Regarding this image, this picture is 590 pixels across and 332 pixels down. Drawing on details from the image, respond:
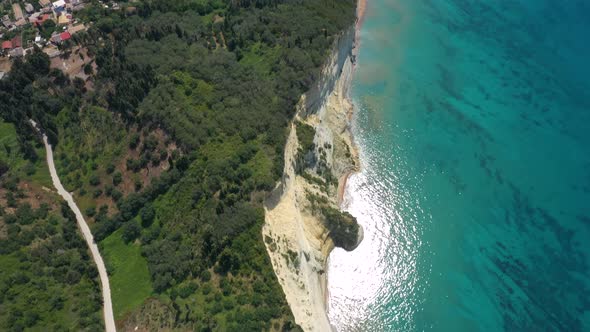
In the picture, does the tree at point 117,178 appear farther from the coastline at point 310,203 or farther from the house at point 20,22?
the house at point 20,22

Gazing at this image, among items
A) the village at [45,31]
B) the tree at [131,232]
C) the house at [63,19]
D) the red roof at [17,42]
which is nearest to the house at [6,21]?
the village at [45,31]

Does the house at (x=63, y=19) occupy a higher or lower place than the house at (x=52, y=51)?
higher

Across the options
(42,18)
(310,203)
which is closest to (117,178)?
(310,203)

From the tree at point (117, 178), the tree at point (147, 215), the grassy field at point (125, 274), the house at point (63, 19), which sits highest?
the house at point (63, 19)

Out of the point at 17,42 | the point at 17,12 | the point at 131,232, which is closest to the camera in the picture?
the point at 131,232

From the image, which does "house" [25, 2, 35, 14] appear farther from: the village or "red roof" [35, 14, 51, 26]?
"red roof" [35, 14, 51, 26]

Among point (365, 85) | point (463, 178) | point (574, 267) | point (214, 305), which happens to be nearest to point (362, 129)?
point (365, 85)

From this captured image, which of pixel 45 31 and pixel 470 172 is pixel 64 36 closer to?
pixel 45 31

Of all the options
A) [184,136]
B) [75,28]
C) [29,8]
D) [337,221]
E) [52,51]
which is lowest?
[337,221]
